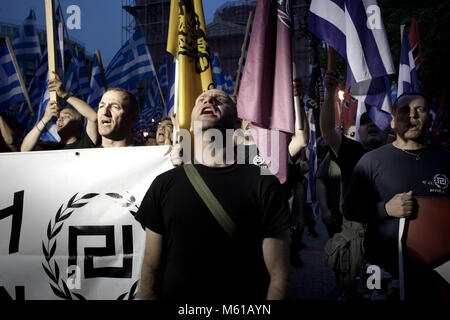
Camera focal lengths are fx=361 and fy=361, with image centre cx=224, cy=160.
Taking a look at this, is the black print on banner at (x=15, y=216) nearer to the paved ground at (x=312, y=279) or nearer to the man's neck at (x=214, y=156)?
the man's neck at (x=214, y=156)

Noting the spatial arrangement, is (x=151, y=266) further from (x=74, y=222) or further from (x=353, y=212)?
(x=353, y=212)

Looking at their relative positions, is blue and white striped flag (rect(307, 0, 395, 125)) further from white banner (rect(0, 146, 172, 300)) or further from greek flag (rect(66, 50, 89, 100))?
greek flag (rect(66, 50, 89, 100))

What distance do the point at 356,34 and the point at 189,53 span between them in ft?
4.83

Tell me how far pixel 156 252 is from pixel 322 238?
592 cm

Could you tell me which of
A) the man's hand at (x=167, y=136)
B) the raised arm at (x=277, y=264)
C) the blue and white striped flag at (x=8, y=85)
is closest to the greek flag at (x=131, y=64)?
the blue and white striped flag at (x=8, y=85)

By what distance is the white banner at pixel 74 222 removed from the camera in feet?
8.41

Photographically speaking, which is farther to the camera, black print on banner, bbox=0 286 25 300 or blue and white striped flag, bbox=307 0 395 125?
blue and white striped flag, bbox=307 0 395 125

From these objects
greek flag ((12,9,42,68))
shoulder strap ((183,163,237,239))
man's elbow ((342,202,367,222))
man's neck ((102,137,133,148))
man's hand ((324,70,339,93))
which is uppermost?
greek flag ((12,9,42,68))

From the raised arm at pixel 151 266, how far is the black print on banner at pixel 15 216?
130 cm

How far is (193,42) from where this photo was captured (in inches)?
127

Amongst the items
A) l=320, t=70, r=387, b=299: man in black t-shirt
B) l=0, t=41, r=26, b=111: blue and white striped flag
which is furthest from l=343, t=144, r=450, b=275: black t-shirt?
l=0, t=41, r=26, b=111: blue and white striped flag

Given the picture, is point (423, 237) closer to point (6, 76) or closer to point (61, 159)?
point (61, 159)

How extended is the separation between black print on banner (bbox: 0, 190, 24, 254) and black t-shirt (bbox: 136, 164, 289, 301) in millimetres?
1293

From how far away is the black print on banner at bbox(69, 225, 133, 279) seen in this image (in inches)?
101
